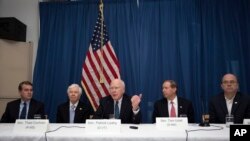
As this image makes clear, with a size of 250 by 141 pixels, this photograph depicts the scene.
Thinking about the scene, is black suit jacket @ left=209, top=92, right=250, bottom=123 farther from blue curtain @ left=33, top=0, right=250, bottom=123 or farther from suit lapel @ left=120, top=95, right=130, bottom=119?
suit lapel @ left=120, top=95, right=130, bottom=119

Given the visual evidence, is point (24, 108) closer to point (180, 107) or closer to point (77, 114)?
point (77, 114)

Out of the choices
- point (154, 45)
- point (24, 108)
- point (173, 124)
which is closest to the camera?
point (173, 124)

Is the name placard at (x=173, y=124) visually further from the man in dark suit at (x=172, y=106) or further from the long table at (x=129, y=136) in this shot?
the man in dark suit at (x=172, y=106)

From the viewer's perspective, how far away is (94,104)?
477 cm

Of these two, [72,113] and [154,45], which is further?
[154,45]

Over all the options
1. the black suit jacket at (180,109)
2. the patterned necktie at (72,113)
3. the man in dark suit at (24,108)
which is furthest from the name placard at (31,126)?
the black suit jacket at (180,109)

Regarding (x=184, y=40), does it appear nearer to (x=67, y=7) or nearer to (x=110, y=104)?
(x=110, y=104)

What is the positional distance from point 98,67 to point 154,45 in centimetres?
117

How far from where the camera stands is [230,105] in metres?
3.84

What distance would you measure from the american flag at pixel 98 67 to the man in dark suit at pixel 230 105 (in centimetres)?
185

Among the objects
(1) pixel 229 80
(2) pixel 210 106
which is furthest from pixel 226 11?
(2) pixel 210 106

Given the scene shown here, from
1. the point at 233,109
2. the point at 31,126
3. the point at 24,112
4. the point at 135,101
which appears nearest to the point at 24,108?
the point at 24,112

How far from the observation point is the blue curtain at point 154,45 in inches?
191

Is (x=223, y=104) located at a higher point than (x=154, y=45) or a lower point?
lower
